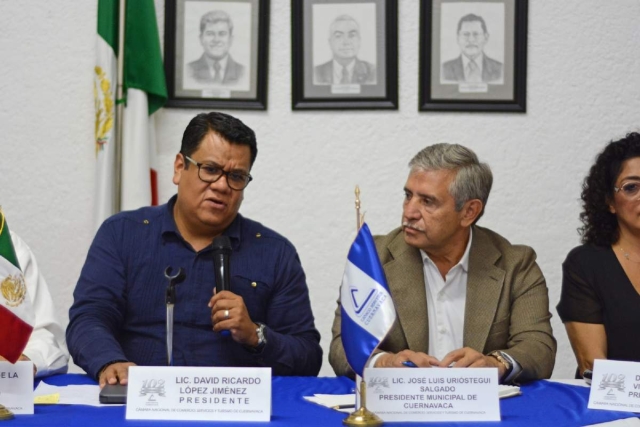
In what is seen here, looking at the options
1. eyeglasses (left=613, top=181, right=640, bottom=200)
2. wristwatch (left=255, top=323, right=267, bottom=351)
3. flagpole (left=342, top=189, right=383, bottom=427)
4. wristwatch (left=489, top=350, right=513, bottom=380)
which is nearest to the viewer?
flagpole (left=342, top=189, right=383, bottom=427)

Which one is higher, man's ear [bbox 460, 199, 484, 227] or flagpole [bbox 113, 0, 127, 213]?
flagpole [bbox 113, 0, 127, 213]

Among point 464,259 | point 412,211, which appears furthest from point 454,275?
point 412,211

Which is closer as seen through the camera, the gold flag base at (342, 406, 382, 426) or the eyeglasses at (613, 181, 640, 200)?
the gold flag base at (342, 406, 382, 426)

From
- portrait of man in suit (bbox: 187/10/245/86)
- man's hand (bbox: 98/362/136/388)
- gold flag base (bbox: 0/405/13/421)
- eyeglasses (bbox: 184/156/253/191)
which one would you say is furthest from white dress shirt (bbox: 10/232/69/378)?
portrait of man in suit (bbox: 187/10/245/86)

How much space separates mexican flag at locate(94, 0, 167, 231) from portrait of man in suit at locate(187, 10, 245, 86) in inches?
8.1

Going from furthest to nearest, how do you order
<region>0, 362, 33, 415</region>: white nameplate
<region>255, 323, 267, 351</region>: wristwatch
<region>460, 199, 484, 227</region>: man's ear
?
<region>460, 199, 484, 227</region>: man's ear, <region>255, 323, 267, 351</region>: wristwatch, <region>0, 362, 33, 415</region>: white nameplate

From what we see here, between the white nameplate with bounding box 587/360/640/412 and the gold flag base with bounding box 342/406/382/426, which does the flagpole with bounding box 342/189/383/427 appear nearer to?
the gold flag base with bounding box 342/406/382/426

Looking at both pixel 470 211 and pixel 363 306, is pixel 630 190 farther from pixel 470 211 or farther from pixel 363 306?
pixel 363 306

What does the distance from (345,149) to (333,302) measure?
0.76 metres

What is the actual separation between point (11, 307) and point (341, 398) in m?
0.90

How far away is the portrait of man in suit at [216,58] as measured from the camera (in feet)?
13.8

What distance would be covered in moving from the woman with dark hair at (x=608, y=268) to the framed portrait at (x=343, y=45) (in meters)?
1.20

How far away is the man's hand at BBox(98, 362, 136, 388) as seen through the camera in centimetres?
239

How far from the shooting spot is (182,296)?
299 centimetres
